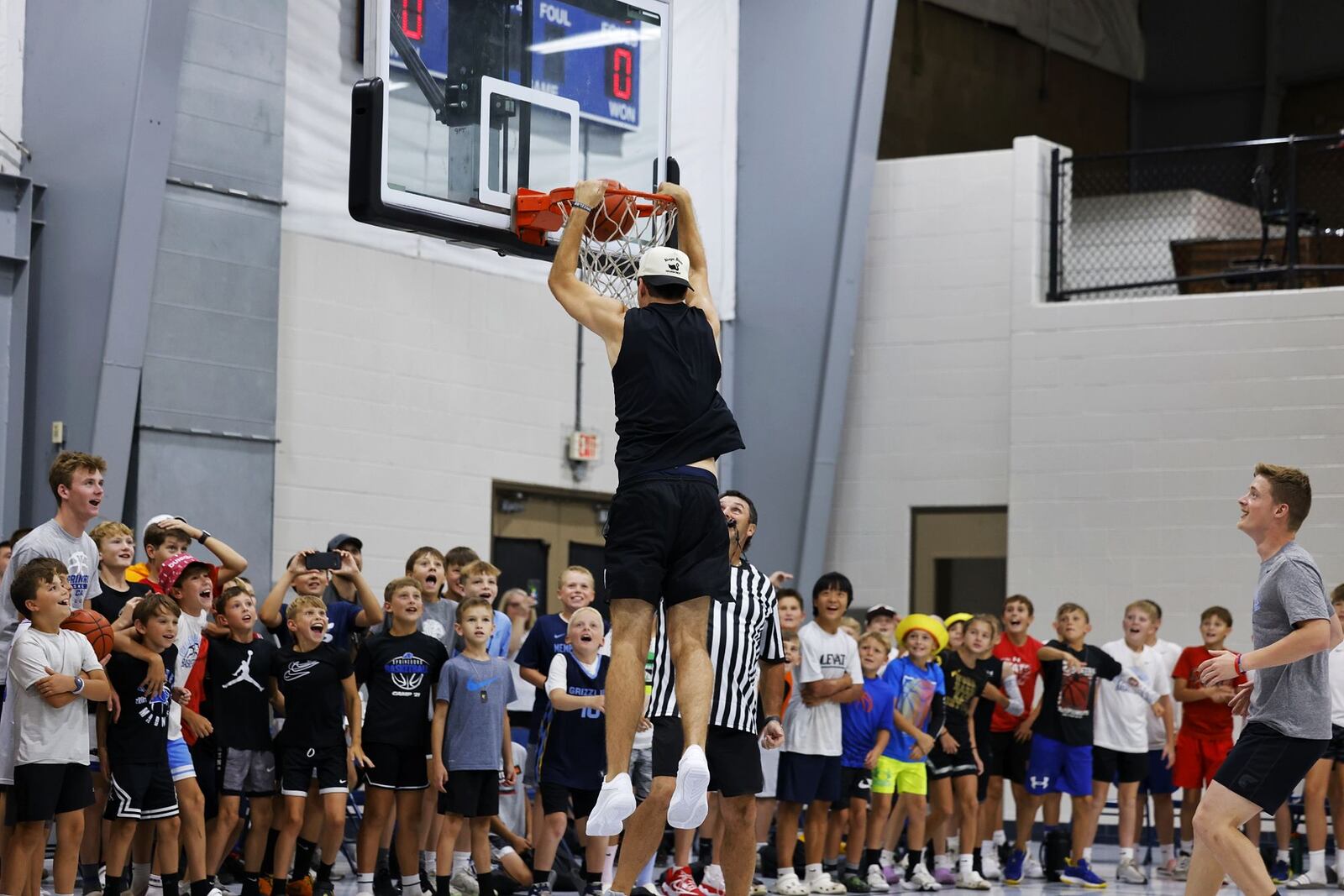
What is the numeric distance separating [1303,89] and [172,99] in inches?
545

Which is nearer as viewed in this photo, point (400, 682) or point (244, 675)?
point (244, 675)

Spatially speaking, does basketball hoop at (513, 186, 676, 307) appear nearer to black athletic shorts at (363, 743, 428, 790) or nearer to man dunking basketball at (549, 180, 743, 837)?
A: man dunking basketball at (549, 180, 743, 837)

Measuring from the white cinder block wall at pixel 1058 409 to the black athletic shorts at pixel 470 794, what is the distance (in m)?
7.02

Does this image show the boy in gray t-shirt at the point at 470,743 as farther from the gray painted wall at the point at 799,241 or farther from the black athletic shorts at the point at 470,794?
the gray painted wall at the point at 799,241

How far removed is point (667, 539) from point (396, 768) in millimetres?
3512

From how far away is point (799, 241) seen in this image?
15.1 m

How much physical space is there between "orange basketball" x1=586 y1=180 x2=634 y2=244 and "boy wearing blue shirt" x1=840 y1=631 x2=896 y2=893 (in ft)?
12.3

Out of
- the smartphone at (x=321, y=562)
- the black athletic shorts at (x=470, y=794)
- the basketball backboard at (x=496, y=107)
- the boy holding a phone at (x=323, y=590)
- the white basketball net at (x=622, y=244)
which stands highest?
the basketball backboard at (x=496, y=107)

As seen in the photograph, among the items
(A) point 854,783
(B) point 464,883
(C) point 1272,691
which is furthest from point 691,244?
(A) point 854,783

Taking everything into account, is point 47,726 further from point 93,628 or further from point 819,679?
point 819,679

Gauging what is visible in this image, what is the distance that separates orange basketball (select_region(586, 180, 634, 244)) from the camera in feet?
24.9

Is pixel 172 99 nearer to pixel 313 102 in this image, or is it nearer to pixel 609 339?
pixel 313 102

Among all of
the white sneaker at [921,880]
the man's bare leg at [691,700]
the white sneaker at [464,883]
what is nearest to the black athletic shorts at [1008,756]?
the white sneaker at [921,880]

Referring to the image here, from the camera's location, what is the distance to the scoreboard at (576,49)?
29.5 feet
